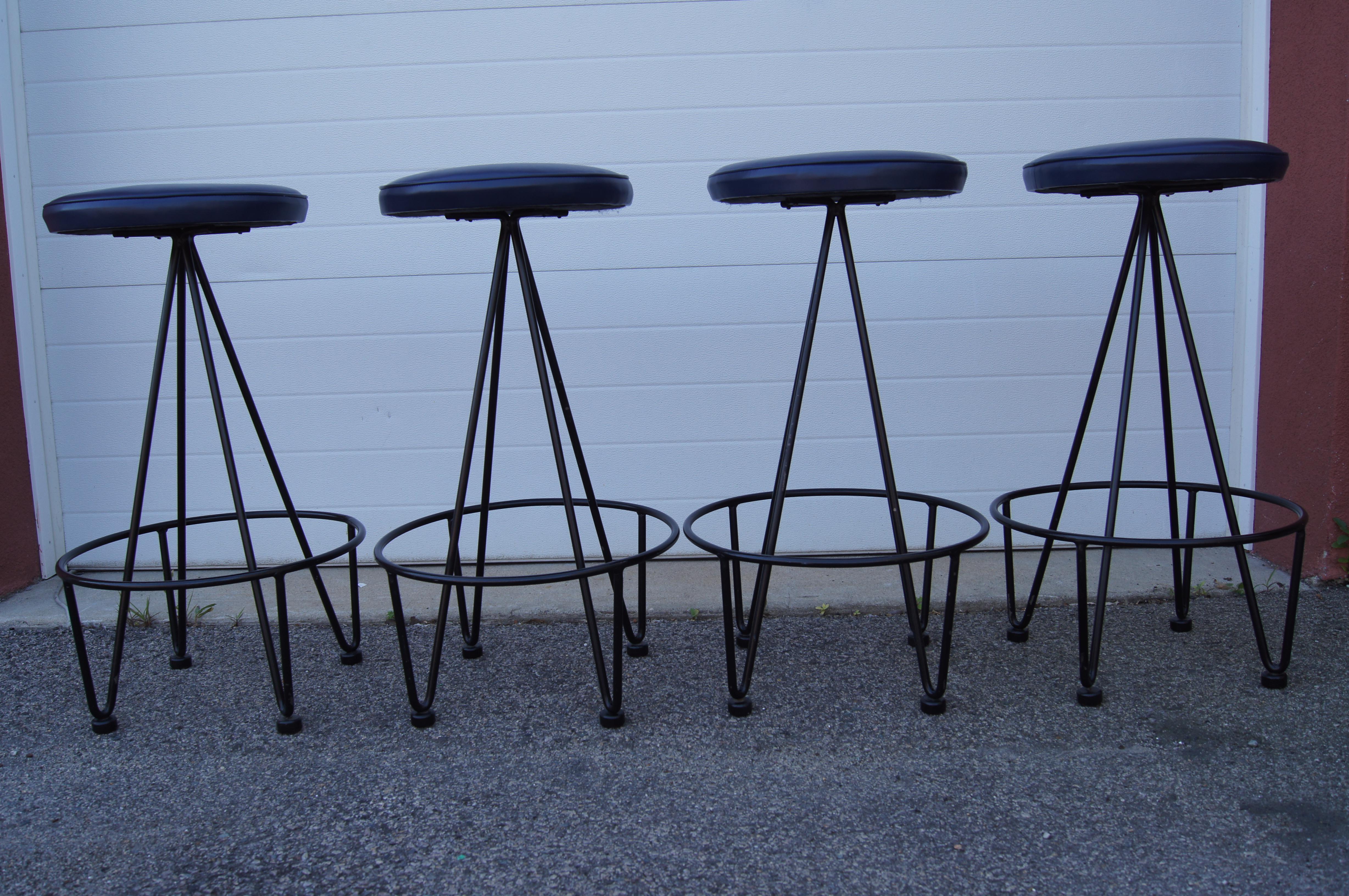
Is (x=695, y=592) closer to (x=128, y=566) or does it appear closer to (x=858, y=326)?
(x=858, y=326)

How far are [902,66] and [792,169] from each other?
4.65ft

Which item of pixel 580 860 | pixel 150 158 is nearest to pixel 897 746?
pixel 580 860

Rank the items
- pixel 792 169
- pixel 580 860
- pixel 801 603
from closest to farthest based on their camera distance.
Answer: pixel 580 860 → pixel 792 169 → pixel 801 603

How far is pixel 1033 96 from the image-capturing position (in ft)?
10.8

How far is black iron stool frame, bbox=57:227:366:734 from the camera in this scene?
226 cm

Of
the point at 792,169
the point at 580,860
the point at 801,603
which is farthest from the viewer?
the point at 801,603

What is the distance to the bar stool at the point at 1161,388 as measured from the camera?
2125 mm

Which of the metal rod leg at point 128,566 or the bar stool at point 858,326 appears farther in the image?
the metal rod leg at point 128,566

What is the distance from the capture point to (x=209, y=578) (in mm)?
2428

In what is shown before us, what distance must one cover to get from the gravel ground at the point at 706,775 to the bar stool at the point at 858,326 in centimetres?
19

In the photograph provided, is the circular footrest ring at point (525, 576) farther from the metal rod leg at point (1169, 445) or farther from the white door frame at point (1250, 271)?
the white door frame at point (1250, 271)

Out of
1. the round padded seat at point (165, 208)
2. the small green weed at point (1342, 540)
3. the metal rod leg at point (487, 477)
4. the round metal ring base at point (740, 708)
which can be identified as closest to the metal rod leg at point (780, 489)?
the round metal ring base at point (740, 708)

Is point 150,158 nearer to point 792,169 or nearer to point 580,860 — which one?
point 792,169

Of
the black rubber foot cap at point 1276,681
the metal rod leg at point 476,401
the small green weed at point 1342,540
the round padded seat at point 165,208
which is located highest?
the round padded seat at point 165,208
